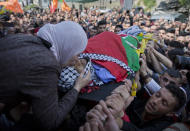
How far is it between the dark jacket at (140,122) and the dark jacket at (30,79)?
0.60 meters

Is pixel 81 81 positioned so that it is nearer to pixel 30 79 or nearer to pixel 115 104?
pixel 115 104

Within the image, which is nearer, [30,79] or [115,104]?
[30,79]

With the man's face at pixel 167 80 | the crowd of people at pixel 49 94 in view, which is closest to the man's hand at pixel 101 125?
the crowd of people at pixel 49 94

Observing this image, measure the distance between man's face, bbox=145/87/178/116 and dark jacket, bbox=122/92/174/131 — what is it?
0.27 feet

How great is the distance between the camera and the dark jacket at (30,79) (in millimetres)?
832

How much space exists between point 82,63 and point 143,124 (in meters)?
0.90

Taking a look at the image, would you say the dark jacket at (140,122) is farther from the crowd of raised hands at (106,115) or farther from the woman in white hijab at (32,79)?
the woman in white hijab at (32,79)

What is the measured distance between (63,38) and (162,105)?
1138 millimetres

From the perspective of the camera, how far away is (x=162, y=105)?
1345 mm

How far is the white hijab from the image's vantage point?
117 cm

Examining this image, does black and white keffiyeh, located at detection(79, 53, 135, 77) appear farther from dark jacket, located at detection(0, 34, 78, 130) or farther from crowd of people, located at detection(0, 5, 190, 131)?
dark jacket, located at detection(0, 34, 78, 130)

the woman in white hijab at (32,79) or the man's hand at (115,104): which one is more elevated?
the woman in white hijab at (32,79)

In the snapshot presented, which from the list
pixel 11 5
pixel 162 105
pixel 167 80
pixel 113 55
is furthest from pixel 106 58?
pixel 11 5

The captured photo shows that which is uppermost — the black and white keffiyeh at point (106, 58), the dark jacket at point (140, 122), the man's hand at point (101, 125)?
the black and white keffiyeh at point (106, 58)
